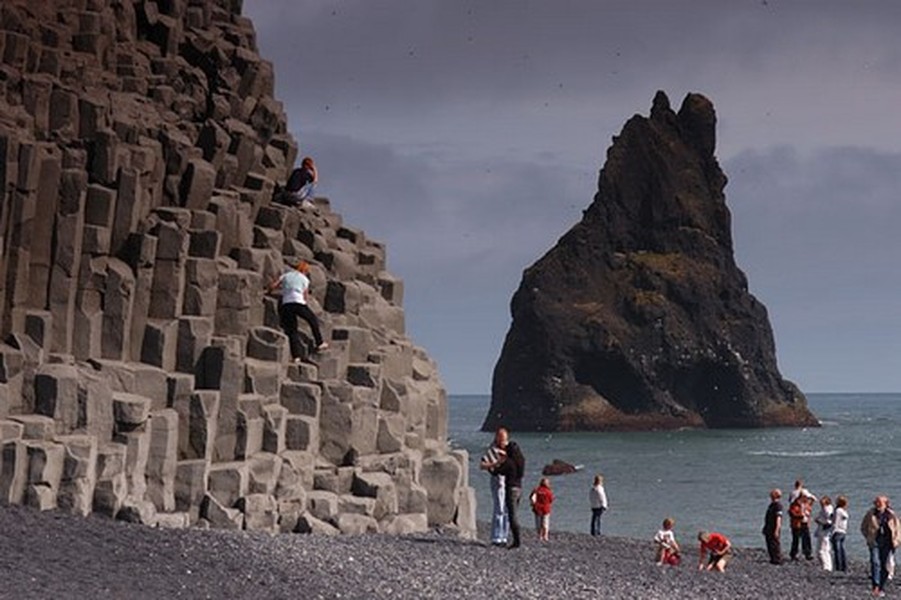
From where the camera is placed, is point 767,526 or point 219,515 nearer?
point 219,515

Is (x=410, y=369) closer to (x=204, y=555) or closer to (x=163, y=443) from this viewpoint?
(x=163, y=443)

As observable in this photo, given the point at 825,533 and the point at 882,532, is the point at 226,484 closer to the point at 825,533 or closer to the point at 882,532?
the point at 882,532

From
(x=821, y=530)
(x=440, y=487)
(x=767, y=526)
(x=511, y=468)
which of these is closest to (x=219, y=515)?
(x=511, y=468)

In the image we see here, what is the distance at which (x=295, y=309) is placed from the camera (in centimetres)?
3547

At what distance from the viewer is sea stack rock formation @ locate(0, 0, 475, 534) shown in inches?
1197

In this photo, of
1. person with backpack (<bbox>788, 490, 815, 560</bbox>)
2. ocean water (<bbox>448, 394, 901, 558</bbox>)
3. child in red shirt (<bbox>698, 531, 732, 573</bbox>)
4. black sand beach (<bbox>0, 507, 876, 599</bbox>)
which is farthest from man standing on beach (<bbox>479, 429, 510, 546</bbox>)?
ocean water (<bbox>448, 394, 901, 558</bbox>)

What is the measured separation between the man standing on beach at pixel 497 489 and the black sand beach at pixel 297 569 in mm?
562

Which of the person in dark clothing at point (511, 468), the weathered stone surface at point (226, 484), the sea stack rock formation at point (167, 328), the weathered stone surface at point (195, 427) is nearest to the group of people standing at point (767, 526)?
the person in dark clothing at point (511, 468)

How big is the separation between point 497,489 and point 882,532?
27.8ft

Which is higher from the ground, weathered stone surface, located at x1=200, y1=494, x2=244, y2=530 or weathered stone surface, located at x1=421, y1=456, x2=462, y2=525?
weathered stone surface, located at x1=421, y1=456, x2=462, y2=525

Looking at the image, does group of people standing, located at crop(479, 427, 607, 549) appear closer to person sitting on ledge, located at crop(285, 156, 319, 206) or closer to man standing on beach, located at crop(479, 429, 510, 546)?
man standing on beach, located at crop(479, 429, 510, 546)

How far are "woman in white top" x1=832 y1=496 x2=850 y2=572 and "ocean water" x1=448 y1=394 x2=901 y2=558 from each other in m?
19.4

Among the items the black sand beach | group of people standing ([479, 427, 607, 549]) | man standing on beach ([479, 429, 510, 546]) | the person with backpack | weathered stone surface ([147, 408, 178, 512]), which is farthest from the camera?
the person with backpack

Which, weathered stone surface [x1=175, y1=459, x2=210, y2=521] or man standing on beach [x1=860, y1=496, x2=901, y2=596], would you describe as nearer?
weathered stone surface [x1=175, y1=459, x2=210, y2=521]
